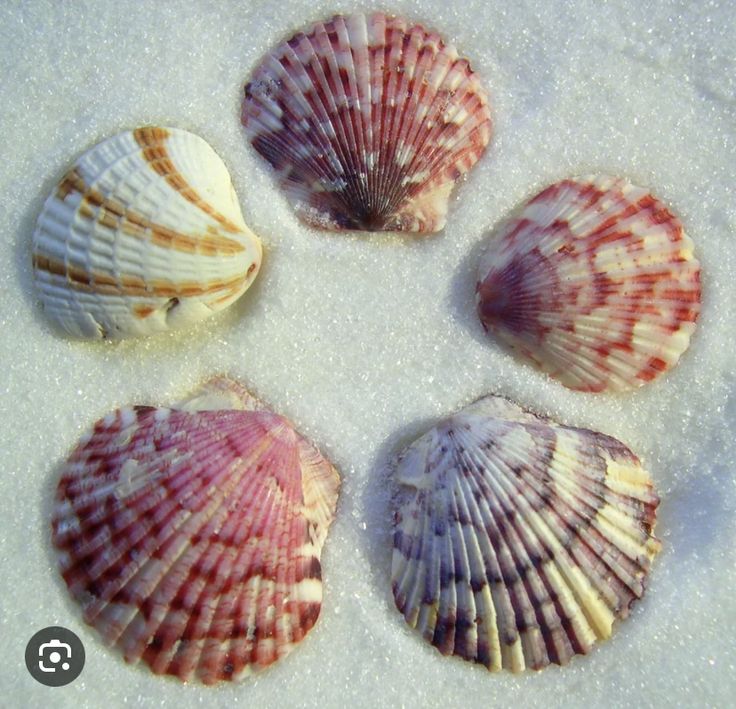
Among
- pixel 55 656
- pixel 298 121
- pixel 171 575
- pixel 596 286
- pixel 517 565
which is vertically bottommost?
pixel 55 656

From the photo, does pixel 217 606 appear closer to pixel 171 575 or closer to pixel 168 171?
pixel 171 575

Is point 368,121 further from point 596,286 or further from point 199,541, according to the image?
point 199,541

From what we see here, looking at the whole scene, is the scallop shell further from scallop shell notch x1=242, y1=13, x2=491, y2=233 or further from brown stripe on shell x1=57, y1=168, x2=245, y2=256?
scallop shell notch x1=242, y1=13, x2=491, y2=233

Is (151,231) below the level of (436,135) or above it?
below

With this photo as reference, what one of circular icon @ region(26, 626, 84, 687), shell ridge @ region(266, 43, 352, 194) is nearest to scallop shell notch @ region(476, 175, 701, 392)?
shell ridge @ region(266, 43, 352, 194)

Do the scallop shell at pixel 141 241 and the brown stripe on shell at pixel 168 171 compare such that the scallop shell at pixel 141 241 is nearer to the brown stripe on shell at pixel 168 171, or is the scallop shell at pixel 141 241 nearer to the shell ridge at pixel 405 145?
the brown stripe on shell at pixel 168 171

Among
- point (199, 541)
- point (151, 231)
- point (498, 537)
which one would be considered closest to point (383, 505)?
point (498, 537)

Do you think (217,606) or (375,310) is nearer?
(217,606)

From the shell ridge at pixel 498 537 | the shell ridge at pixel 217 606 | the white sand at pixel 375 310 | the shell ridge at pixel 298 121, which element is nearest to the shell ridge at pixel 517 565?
the shell ridge at pixel 498 537
